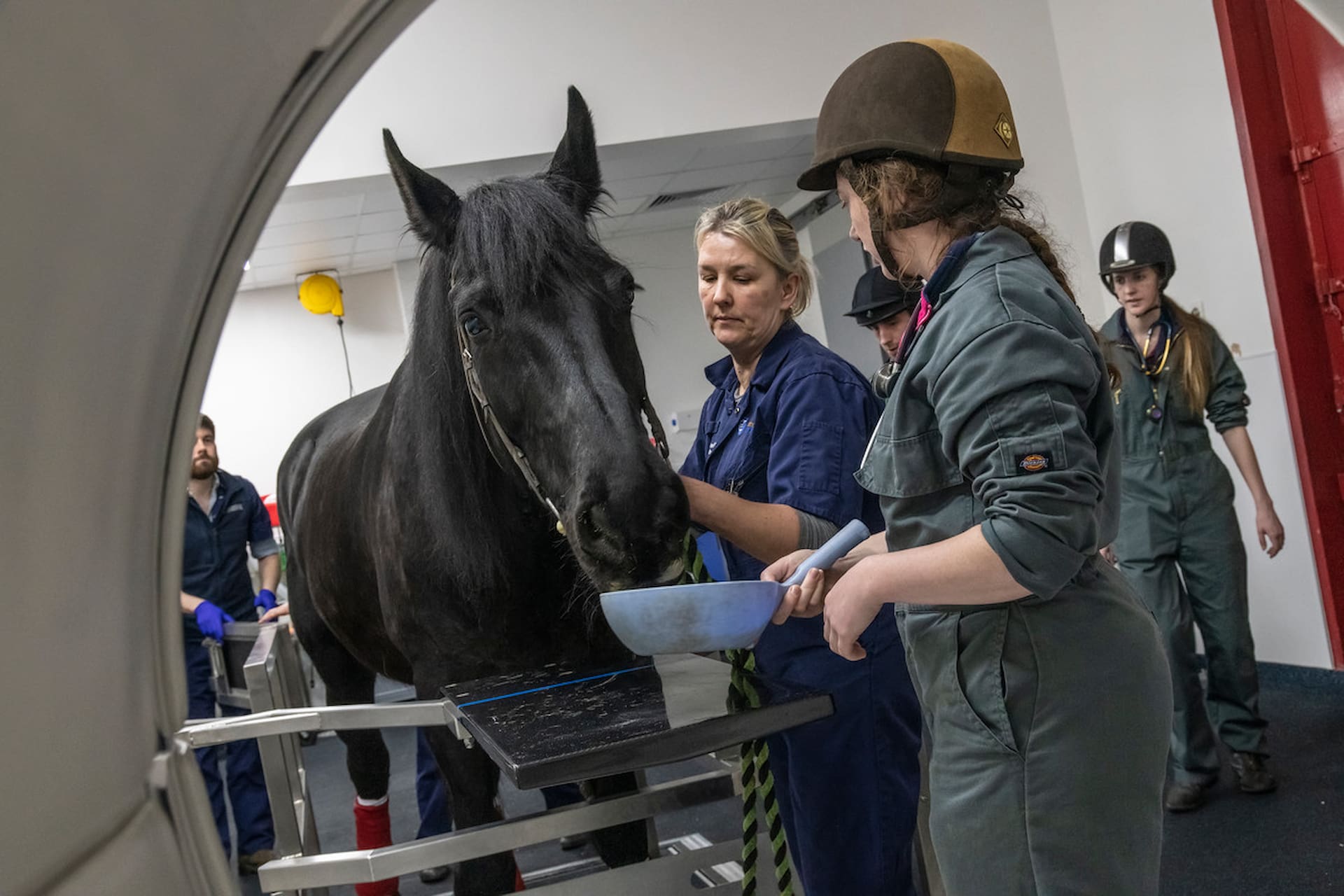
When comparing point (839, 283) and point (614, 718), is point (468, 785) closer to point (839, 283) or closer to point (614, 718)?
point (614, 718)

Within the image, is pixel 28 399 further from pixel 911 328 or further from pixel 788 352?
pixel 788 352

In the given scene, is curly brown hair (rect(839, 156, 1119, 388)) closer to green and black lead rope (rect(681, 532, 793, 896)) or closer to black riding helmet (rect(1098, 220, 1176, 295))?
green and black lead rope (rect(681, 532, 793, 896))

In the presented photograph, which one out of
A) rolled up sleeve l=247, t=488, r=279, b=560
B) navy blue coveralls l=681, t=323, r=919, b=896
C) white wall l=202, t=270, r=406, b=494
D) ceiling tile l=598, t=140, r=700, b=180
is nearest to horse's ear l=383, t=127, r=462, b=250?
navy blue coveralls l=681, t=323, r=919, b=896

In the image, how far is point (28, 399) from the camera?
19 centimetres

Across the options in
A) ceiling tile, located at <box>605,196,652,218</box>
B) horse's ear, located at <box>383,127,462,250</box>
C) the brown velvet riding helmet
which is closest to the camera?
the brown velvet riding helmet

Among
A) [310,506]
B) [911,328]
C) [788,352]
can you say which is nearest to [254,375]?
[310,506]

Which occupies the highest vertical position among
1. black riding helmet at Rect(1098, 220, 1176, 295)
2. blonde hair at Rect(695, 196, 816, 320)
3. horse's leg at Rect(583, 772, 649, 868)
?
black riding helmet at Rect(1098, 220, 1176, 295)

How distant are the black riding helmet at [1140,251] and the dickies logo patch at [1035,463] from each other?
252 cm

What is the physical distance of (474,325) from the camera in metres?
1.45

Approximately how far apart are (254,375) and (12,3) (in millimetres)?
8280

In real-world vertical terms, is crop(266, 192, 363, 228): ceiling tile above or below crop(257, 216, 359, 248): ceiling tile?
below

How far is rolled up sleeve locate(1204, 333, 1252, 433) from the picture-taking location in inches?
121

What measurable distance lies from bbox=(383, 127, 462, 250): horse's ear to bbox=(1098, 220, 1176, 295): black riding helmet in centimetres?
225

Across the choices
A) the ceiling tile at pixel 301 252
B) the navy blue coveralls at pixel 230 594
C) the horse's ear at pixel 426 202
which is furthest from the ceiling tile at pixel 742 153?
the horse's ear at pixel 426 202
